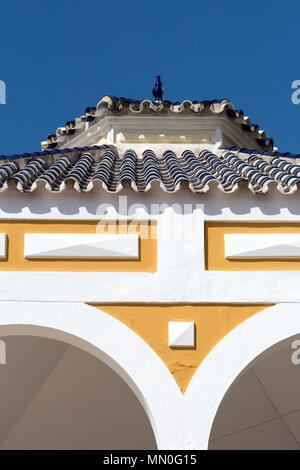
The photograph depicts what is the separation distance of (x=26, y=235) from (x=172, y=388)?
5.49 ft

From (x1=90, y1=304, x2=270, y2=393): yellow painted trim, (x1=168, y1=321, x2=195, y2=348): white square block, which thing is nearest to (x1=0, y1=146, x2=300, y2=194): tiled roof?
(x1=90, y1=304, x2=270, y2=393): yellow painted trim

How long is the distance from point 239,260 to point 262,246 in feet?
0.71

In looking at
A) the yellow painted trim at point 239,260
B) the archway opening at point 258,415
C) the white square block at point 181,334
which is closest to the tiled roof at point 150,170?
the yellow painted trim at point 239,260

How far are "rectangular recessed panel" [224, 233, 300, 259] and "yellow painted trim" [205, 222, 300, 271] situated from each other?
0.04 metres

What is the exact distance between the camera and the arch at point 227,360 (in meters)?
5.97

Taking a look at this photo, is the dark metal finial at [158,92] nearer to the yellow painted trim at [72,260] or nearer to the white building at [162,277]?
the white building at [162,277]

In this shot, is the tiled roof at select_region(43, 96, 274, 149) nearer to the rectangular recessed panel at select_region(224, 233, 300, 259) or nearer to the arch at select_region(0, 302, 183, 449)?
the rectangular recessed panel at select_region(224, 233, 300, 259)

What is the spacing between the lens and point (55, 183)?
→ 671cm

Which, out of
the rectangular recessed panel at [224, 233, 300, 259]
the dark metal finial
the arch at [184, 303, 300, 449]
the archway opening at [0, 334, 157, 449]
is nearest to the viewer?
the arch at [184, 303, 300, 449]

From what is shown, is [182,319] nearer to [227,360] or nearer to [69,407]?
[227,360]

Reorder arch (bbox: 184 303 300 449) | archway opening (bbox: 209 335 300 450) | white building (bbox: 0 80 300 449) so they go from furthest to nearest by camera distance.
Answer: archway opening (bbox: 209 335 300 450) < white building (bbox: 0 80 300 449) < arch (bbox: 184 303 300 449)

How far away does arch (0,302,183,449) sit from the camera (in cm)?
598

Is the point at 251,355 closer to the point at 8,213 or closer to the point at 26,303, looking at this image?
the point at 26,303

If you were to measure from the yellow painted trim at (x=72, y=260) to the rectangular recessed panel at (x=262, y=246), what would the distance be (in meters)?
0.64
